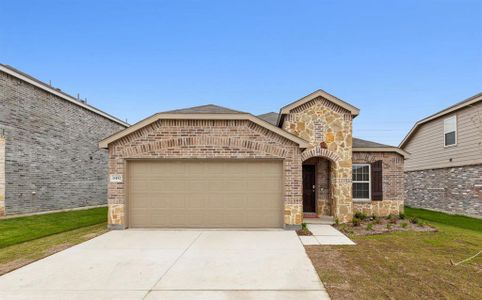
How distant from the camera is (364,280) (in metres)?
4.89

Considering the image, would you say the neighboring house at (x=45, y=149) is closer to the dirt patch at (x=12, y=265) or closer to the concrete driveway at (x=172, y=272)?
the concrete driveway at (x=172, y=272)

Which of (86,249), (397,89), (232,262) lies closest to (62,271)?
(86,249)

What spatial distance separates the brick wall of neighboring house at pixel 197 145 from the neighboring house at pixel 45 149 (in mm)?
7316

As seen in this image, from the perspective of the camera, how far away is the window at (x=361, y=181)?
40.4 ft

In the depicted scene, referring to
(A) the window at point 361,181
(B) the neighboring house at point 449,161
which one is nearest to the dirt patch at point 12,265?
(A) the window at point 361,181

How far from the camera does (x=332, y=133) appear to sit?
36.9 feet

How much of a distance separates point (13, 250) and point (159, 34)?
703 inches

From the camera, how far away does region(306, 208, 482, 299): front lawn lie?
14.6 feet

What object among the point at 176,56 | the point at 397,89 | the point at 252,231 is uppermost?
the point at 176,56

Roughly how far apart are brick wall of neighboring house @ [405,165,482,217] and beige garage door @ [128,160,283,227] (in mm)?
10224

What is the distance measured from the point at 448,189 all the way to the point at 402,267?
481 inches

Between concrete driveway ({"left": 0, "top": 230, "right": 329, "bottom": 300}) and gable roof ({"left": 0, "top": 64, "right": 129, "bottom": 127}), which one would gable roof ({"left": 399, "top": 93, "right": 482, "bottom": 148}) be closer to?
concrete driveway ({"left": 0, "top": 230, "right": 329, "bottom": 300})

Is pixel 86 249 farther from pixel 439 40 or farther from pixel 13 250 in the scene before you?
pixel 439 40

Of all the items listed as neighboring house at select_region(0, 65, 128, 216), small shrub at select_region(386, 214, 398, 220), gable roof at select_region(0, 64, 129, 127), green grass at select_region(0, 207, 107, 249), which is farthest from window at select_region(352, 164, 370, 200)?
gable roof at select_region(0, 64, 129, 127)
